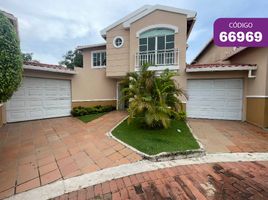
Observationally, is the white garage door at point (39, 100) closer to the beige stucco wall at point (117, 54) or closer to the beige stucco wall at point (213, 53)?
the beige stucco wall at point (117, 54)

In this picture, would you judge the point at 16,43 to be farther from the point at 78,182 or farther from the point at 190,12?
the point at 190,12

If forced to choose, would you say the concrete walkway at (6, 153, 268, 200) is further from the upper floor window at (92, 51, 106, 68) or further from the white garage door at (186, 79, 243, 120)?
the upper floor window at (92, 51, 106, 68)

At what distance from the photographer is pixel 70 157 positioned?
471 centimetres

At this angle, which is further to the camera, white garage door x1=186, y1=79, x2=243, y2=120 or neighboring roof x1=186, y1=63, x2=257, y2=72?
white garage door x1=186, y1=79, x2=243, y2=120

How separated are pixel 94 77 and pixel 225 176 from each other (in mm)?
11041

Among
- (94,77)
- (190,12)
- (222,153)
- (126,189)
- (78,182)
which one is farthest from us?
(94,77)

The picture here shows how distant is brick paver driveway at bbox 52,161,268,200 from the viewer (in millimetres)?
3105

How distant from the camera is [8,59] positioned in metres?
3.75

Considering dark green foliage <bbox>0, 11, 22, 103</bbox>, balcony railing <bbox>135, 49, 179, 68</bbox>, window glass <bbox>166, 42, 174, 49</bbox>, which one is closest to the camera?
dark green foliage <bbox>0, 11, 22, 103</bbox>

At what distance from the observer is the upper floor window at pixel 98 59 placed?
13.4 metres

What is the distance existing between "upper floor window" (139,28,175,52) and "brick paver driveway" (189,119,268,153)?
5.58 m

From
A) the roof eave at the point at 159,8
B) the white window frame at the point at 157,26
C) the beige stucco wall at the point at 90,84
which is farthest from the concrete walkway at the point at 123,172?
the beige stucco wall at the point at 90,84

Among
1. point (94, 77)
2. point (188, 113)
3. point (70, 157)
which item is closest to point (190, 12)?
point (188, 113)

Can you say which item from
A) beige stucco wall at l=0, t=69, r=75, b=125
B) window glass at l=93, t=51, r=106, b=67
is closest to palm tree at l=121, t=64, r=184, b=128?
beige stucco wall at l=0, t=69, r=75, b=125
